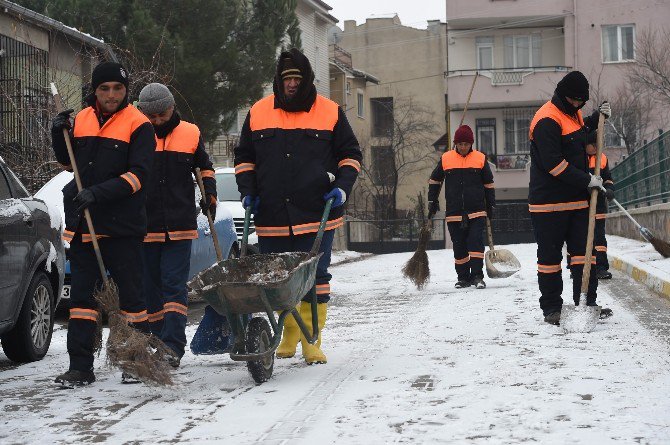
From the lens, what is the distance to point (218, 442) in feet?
18.8

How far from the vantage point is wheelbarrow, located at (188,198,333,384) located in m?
7.27

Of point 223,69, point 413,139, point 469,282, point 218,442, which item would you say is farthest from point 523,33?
point 218,442

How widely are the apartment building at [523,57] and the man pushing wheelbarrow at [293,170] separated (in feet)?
116

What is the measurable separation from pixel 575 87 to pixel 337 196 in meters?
2.70

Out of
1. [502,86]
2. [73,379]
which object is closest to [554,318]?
[73,379]

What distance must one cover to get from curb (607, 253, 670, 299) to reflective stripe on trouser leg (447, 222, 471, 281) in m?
2.11

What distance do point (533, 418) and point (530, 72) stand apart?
40566 mm

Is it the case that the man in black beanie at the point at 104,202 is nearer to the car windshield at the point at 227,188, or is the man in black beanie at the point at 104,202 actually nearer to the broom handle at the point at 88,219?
the broom handle at the point at 88,219

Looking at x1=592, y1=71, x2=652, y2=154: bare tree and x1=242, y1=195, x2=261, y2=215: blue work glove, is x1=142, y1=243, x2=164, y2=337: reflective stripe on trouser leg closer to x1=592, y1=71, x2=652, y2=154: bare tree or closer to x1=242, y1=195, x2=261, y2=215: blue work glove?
x1=242, y1=195, x2=261, y2=215: blue work glove

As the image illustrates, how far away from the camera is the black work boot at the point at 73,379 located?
759 centimetres

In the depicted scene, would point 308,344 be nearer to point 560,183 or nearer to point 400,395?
point 400,395

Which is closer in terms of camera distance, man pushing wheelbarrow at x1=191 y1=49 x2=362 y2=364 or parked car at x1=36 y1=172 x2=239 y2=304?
man pushing wheelbarrow at x1=191 y1=49 x2=362 y2=364

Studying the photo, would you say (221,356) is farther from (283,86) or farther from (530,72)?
(530,72)

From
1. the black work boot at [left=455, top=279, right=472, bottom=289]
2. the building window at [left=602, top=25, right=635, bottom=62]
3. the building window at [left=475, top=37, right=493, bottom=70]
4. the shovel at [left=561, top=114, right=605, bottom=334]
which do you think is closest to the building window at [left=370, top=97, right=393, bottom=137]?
the building window at [left=475, top=37, right=493, bottom=70]
